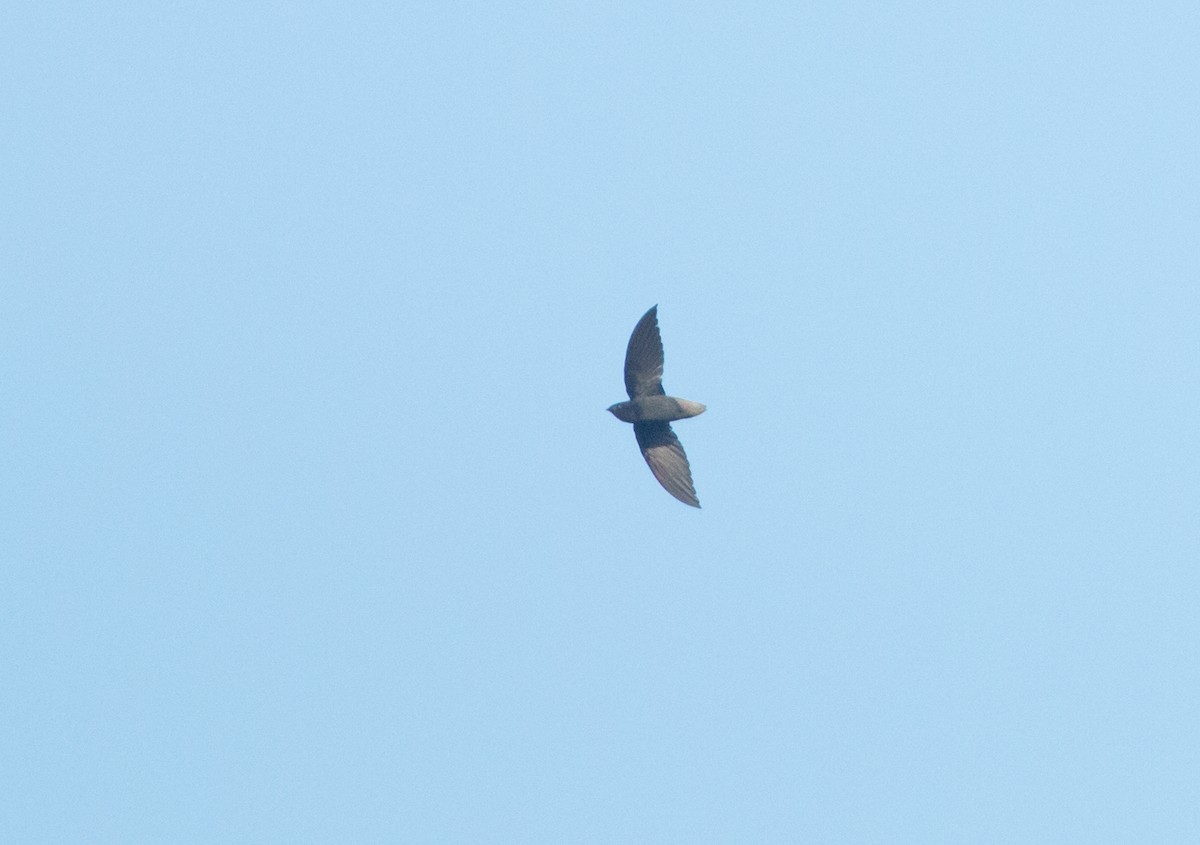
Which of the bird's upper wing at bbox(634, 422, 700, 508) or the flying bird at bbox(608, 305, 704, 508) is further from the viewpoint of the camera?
the bird's upper wing at bbox(634, 422, 700, 508)

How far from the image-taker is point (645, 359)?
178 ft

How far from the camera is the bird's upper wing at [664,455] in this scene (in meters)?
54.5

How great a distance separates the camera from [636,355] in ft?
177

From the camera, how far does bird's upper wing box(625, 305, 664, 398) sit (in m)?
54.0

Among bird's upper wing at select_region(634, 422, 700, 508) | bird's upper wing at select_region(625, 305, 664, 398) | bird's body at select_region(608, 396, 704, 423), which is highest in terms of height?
bird's upper wing at select_region(625, 305, 664, 398)

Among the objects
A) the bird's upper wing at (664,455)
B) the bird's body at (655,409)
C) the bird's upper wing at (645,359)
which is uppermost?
the bird's upper wing at (645,359)

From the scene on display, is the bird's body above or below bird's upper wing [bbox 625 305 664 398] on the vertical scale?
below

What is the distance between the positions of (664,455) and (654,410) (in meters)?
1.11

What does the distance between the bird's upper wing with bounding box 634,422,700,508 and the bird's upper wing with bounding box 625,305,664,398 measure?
2.69 feet

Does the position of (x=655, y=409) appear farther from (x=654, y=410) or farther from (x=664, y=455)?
(x=664, y=455)

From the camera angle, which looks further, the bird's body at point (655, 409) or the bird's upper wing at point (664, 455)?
the bird's upper wing at point (664, 455)

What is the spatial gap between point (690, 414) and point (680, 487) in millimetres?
1649

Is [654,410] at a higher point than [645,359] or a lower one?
lower

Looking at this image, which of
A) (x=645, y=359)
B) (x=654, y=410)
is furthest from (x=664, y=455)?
(x=645, y=359)
